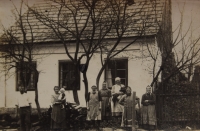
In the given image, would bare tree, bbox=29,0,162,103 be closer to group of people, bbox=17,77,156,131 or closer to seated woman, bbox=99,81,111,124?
seated woman, bbox=99,81,111,124

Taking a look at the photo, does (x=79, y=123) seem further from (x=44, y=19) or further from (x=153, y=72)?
(x=44, y=19)

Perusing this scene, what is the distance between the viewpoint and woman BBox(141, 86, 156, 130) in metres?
8.48

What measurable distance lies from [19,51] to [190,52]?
19.2ft

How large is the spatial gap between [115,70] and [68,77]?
5.83 ft

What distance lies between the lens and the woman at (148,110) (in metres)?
8.48

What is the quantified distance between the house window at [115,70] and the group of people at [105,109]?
1.03m

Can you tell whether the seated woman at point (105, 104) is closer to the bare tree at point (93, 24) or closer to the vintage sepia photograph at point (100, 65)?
the vintage sepia photograph at point (100, 65)

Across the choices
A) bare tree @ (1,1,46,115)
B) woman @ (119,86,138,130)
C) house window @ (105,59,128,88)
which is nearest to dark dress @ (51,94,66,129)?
bare tree @ (1,1,46,115)

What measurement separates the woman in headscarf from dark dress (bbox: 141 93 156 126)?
78 cm

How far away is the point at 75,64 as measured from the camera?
9766 millimetres

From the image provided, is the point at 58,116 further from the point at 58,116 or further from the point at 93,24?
the point at 93,24

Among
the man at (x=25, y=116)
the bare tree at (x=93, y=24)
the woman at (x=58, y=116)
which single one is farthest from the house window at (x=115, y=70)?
the man at (x=25, y=116)

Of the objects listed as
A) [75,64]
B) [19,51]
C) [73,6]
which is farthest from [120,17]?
[19,51]

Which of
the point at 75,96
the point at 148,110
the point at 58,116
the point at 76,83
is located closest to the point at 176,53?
the point at 148,110
